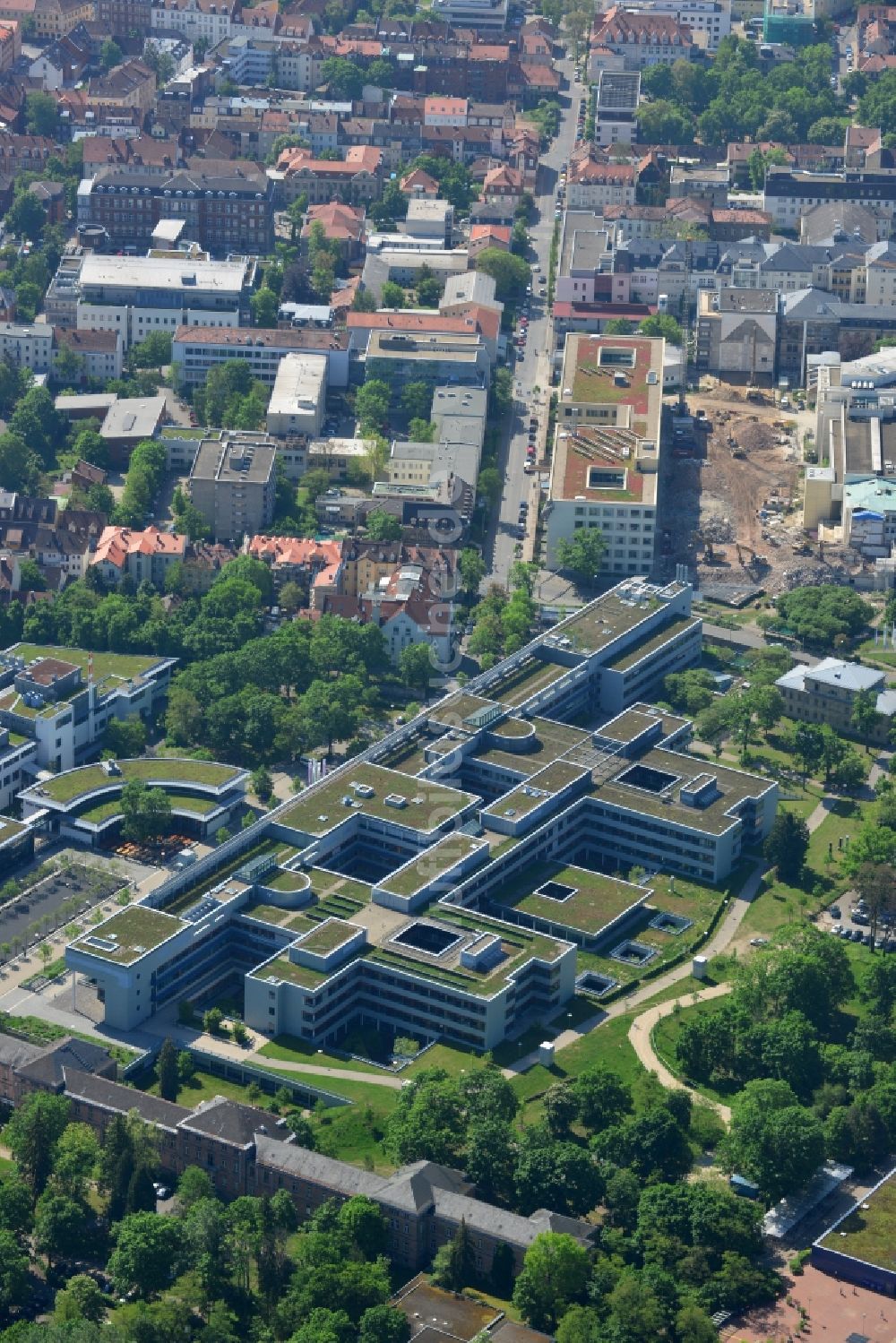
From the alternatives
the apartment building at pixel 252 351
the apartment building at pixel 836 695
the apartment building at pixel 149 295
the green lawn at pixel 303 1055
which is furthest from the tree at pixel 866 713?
the apartment building at pixel 149 295

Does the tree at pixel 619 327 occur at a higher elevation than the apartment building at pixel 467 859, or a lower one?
higher

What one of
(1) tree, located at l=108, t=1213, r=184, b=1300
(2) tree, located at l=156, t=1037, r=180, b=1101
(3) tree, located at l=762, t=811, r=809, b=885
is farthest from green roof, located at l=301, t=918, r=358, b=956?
(3) tree, located at l=762, t=811, r=809, b=885

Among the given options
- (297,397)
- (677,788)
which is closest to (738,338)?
(297,397)

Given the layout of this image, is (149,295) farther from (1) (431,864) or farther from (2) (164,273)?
(1) (431,864)

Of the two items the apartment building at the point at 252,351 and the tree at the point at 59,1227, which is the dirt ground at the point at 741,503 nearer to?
the apartment building at the point at 252,351

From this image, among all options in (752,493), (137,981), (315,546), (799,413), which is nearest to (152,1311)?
(137,981)

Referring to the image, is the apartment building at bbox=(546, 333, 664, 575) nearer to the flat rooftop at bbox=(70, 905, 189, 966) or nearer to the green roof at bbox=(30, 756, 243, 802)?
the green roof at bbox=(30, 756, 243, 802)
